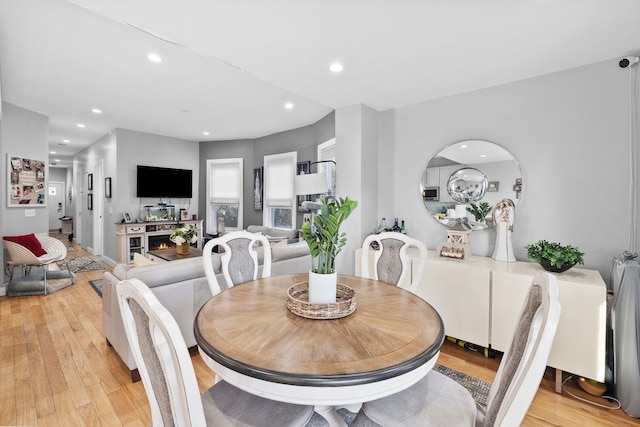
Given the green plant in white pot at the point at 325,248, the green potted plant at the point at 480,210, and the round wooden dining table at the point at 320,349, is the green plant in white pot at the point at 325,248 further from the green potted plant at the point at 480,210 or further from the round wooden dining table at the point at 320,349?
the green potted plant at the point at 480,210

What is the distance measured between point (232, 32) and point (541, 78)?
8.52 ft

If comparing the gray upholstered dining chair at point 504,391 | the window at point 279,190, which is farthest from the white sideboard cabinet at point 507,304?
the window at point 279,190

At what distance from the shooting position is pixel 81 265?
19.5ft

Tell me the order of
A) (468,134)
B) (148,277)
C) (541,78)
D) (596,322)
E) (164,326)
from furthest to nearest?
(468,134)
(541,78)
(148,277)
(596,322)
(164,326)

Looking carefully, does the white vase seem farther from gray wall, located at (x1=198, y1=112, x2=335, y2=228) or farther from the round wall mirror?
gray wall, located at (x1=198, y1=112, x2=335, y2=228)

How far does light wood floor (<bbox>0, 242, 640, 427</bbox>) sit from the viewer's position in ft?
5.96

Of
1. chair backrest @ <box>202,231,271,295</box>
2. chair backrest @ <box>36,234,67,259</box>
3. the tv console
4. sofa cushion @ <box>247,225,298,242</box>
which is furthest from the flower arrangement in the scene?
chair backrest @ <box>202,231,271,295</box>

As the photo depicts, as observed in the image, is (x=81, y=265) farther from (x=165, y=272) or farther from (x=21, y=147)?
(x=165, y=272)

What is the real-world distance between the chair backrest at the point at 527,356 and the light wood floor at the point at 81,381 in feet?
4.17

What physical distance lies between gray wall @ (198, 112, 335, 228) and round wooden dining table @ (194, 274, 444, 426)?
3.39 m

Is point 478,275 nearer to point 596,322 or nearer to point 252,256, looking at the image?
point 596,322

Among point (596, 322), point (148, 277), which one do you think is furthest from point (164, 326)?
point (596, 322)

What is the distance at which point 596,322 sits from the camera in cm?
194

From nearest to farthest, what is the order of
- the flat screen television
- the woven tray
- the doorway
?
the woven tray
the flat screen television
the doorway
